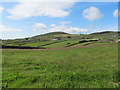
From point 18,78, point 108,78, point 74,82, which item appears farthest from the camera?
point 108,78

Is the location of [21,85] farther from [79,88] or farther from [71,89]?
[79,88]

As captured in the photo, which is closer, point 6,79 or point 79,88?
point 79,88

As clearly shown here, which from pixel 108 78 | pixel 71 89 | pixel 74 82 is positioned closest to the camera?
pixel 71 89

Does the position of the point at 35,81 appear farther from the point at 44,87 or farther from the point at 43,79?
the point at 44,87

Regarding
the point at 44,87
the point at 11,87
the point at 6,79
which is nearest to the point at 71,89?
the point at 44,87

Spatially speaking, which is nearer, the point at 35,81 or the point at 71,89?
the point at 71,89

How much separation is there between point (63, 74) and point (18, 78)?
5.76 meters

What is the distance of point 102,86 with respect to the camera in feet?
43.6

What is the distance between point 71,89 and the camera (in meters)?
12.4

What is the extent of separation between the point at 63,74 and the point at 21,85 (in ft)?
18.8

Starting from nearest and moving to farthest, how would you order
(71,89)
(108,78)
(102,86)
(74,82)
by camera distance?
(71,89) < (102,86) < (74,82) < (108,78)

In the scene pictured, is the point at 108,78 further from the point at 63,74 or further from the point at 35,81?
the point at 35,81

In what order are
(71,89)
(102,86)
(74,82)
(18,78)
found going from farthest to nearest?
(18,78)
(74,82)
(102,86)
(71,89)

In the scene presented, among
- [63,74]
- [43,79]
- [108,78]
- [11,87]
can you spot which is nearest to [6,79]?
[11,87]
